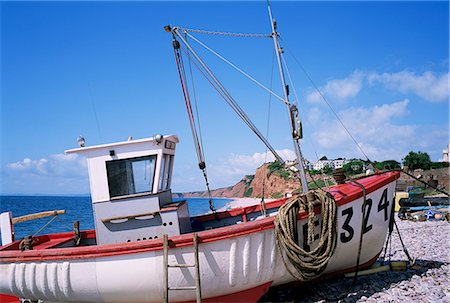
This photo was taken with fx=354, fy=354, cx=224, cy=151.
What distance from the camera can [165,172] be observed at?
300 inches

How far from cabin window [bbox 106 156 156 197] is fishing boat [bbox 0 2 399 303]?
0.02m

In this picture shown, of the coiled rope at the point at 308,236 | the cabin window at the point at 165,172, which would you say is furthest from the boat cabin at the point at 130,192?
the coiled rope at the point at 308,236

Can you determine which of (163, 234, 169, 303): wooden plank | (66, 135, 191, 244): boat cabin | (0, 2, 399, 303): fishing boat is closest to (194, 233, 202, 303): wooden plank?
(0, 2, 399, 303): fishing boat

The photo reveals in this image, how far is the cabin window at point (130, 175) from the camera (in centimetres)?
707

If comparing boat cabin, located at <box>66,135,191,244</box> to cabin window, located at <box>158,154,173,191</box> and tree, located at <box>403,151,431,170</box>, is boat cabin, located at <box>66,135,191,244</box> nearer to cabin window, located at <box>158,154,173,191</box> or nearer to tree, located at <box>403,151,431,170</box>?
cabin window, located at <box>158,154,173,191</box>

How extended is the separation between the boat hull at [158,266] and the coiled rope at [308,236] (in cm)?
14

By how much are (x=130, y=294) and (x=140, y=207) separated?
1.63m

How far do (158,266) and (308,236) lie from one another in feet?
8.41

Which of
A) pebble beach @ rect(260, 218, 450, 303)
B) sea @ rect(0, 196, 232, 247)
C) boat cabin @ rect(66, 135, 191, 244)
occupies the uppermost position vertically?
boat cabin @ rect(66, 135, 191, 244)

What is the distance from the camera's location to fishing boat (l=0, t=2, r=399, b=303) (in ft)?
19.0

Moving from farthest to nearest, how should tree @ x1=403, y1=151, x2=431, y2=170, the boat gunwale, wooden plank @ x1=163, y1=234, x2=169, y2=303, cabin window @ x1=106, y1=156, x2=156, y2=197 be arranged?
tree @ x1=403, y1=151, x2=431, y2=170, cabin window @ x1=106, y1=156, x2=156, y2=197, the boat gunwale, wooden plank @ x1=163, y1=234, x2=169, y2=303

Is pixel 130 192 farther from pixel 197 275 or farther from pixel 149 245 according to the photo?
pixel 197 275

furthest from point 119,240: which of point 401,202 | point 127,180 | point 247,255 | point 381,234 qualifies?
point 401,202

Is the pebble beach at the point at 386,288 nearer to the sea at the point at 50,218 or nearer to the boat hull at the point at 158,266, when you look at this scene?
the boat hull at the point at 158,266
